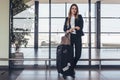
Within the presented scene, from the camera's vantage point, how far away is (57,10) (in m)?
8.34

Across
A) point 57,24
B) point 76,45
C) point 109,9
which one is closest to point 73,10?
point 76,45

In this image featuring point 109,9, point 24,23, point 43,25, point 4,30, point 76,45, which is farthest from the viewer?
point 109,9

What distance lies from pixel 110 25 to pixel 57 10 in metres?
1.72

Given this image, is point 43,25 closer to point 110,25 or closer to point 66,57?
point 110,25

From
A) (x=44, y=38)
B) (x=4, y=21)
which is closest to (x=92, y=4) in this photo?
(x=44, y=38)

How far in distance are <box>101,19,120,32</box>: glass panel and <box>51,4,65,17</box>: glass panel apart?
4.19 ft

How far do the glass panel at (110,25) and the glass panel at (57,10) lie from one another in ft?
4.19

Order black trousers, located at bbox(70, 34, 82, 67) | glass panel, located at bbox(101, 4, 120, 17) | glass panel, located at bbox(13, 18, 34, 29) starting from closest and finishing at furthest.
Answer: black trousers, located at bbox(70, 34, 82, 67), glass panel, located at bbox(13, 18, 34, 29), glass panel, located at bbox(101, 4, 120, 17)

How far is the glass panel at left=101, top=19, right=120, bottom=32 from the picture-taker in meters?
8.34

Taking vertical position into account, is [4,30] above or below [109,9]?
below

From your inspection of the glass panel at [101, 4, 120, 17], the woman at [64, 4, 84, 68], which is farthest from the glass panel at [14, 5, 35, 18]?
the woman at [64, 4, 84, 68]

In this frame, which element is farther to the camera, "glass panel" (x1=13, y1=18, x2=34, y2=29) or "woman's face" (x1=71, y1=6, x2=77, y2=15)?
"glass panel" (x1=13, y1=18, x2=34, y2=29)

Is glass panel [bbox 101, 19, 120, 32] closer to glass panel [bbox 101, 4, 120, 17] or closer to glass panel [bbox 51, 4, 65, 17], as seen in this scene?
glass panel [bbox 101, 4, 120, 17]

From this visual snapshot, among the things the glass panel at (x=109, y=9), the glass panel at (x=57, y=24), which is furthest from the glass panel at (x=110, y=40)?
the glass panel at (x=57, y=24)
